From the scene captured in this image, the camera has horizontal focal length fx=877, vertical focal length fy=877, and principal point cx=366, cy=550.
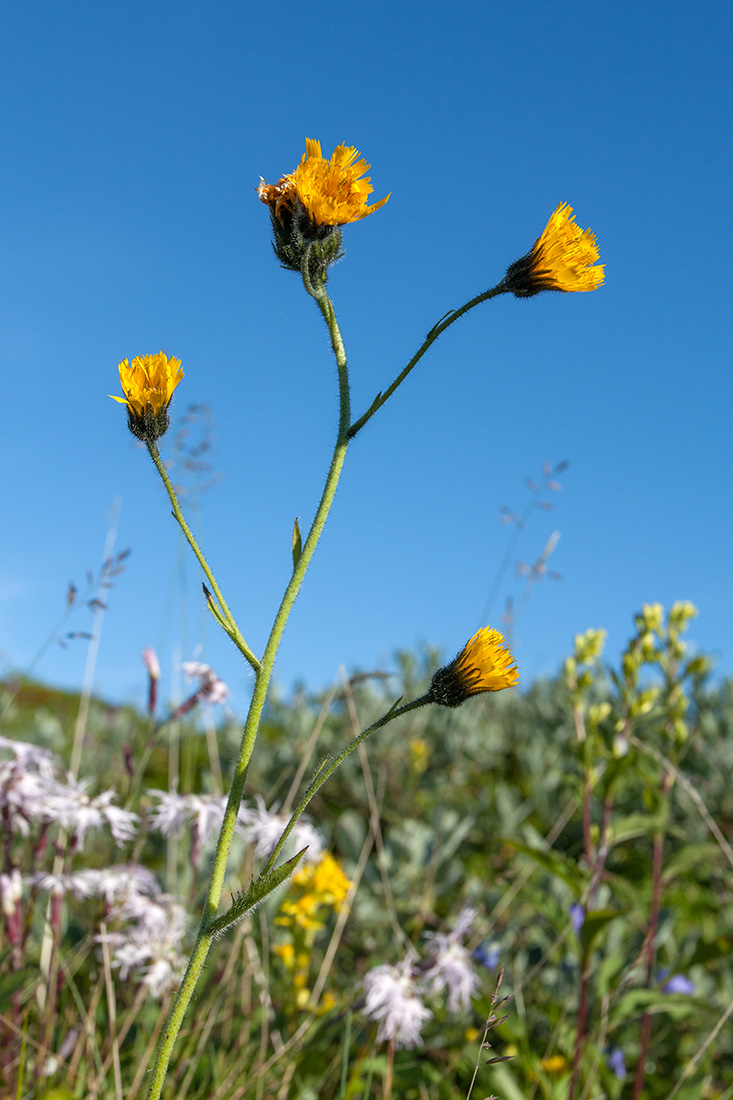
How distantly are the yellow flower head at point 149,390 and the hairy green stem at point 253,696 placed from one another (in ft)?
0.15

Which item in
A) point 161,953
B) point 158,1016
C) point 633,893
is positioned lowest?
point 158,1016

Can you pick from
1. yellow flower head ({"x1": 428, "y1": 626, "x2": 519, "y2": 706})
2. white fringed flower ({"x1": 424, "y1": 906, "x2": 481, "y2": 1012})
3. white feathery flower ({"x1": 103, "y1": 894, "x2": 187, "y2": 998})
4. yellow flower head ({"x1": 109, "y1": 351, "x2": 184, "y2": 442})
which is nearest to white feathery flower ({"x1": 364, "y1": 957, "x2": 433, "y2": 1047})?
white fringed flower ({"x1": 424, "y1": 906, "x2": 481, "y2": 1012})

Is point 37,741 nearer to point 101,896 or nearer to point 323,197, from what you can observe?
point 101,896

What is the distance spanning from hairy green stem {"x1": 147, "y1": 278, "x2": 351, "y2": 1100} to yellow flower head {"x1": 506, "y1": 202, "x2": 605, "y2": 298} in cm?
37

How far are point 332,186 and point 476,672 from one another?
0.86 metres

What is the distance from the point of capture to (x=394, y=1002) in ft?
7.63

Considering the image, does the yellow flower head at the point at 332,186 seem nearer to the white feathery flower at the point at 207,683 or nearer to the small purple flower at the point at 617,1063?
the white feathery flower at the point at 207,683

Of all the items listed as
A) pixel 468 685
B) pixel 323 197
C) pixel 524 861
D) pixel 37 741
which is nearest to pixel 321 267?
pixel 323 197

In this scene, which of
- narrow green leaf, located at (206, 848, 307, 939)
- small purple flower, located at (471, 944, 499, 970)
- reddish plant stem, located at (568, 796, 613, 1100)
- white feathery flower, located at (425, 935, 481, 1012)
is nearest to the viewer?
narrow green leaf, located at (206, 848, 307, 939)

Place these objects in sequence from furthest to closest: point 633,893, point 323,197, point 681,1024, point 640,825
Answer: point 681,1024, point 633,893, point 640,825, point 323,197

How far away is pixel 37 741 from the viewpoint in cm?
637

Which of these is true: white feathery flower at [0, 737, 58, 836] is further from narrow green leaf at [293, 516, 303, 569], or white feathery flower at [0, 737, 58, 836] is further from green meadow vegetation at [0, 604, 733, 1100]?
narrow green leaf at [293, 516, 303, 569]

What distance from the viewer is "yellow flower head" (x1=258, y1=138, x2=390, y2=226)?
1.48 meters

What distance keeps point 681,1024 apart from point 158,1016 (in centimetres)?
220
